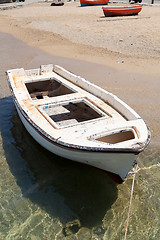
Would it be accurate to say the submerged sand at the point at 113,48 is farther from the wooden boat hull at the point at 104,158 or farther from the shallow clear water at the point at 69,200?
the wooden boat hull at the point at 104,158

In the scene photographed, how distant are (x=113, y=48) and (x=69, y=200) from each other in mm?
12429

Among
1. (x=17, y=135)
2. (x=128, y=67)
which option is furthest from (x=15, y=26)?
(x=17, y=135)

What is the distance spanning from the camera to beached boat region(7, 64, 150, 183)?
4.98 m

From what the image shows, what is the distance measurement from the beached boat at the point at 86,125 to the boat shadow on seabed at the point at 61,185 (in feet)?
2.65

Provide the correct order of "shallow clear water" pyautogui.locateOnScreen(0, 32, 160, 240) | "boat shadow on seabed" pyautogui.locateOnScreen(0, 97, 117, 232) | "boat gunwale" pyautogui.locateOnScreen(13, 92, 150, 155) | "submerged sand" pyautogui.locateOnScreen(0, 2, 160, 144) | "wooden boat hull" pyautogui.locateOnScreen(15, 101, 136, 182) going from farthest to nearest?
"submerged sand" pyautogui.locateOnScreen(0, 2, 160, 144)
"boat shadow on seabed" pyautogui.locateOnScreen(0, 97, 117, 232)
"shallow clear water" pyautogui.locateOnScreen(0, 32, 160, 240)
"wooden boat hull" pyautogui.locateOnScreen(15, 101, 136, 182)
"boat gunwale" pyautogui.locateOnScreen(13, 92, 150, 155)

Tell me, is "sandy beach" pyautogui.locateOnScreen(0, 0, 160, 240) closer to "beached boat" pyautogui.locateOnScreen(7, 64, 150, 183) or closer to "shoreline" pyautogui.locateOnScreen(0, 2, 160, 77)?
"shoreline" pyautogui.locateOnScreen(0, 2, 160, 77)

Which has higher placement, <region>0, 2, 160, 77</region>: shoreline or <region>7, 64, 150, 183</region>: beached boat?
<region>7, 64, 150, 183</region>: beached boat

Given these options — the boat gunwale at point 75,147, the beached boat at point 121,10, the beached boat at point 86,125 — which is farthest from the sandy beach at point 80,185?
the beached boat at point 121,10

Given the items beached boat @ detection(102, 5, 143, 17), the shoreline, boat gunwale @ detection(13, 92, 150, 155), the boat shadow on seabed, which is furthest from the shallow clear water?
beached boat @ detection(102, 5, 143, 17)

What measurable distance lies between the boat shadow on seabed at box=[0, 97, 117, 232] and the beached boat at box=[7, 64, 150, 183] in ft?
2.65

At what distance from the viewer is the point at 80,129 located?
5.70 meters

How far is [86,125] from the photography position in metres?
5.87

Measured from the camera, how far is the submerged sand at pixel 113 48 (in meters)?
10.3

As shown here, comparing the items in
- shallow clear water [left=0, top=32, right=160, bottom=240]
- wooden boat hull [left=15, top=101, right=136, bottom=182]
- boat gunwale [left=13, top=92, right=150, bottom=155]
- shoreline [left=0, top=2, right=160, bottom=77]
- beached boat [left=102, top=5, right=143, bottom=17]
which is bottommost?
shallow clear water [left=0, top=32, right=160, bottom=240]
